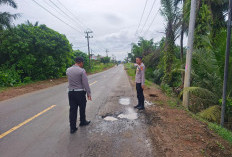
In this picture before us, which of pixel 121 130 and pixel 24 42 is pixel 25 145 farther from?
pixel 24 42

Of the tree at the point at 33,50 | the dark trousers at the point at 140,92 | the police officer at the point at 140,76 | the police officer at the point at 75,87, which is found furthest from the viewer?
the tree at the point at 33,50

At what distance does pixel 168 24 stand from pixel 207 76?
481 cm

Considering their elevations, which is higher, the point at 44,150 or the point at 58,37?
the point at 58,37

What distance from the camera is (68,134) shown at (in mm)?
3336

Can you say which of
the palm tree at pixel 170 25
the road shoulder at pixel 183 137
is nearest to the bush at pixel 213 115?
the road shoulder at pixel 183 137

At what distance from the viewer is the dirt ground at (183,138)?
254 cm

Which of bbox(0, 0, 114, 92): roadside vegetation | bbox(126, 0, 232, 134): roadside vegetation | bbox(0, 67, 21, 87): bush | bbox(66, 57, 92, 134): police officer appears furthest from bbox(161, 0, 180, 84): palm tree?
bbox(0, 67, 21, 87): bush

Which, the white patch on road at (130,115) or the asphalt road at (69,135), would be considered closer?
the asphalt road at (69,135)

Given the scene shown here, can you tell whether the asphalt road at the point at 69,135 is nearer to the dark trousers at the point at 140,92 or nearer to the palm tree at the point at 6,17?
the dark trousers at the point at 140,92

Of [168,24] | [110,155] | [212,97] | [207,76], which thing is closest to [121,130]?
[110,155]

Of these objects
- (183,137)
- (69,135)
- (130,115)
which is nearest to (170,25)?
(130,115)

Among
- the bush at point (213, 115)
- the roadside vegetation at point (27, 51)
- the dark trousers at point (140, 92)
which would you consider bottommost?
the bush at point (213, 115)

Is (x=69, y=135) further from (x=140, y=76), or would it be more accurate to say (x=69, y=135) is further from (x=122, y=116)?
(x=140, y=76)

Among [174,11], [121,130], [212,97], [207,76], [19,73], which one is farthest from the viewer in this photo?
[19,73]
